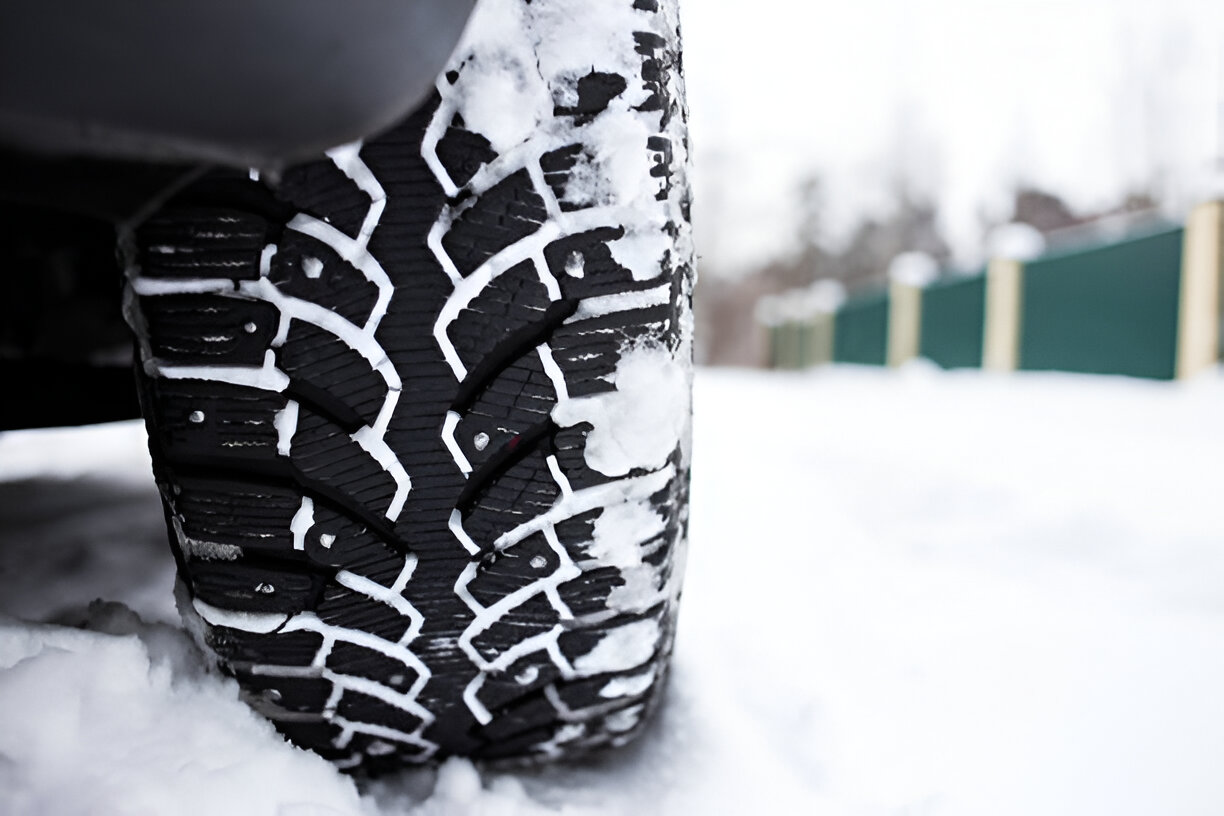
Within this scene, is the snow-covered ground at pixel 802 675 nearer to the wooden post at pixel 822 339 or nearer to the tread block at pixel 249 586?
the tread block at pixel 249 586

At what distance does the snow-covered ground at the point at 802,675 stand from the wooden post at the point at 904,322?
736cm

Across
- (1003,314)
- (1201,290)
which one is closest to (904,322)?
(1003,314)

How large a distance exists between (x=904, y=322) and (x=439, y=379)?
8.89 metres

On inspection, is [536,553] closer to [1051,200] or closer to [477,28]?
[477,28]

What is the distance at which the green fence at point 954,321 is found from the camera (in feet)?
21.6

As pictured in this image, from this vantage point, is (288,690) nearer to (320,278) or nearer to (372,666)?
(372,666)

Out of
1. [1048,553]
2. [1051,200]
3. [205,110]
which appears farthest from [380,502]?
[1051,200]

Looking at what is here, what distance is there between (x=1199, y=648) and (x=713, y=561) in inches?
19.8

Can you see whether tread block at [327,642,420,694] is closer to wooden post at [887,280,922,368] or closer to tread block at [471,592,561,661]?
tread block at [471,592,561,661]

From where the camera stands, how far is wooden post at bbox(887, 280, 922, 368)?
8.33m

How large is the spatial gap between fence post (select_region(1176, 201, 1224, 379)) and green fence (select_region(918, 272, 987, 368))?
90.5 inches

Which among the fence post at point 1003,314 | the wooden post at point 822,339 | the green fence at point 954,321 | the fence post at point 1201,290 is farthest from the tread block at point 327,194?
the wooden post at point 822,339

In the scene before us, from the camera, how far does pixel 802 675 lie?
0.72m

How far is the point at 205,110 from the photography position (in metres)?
0.27
